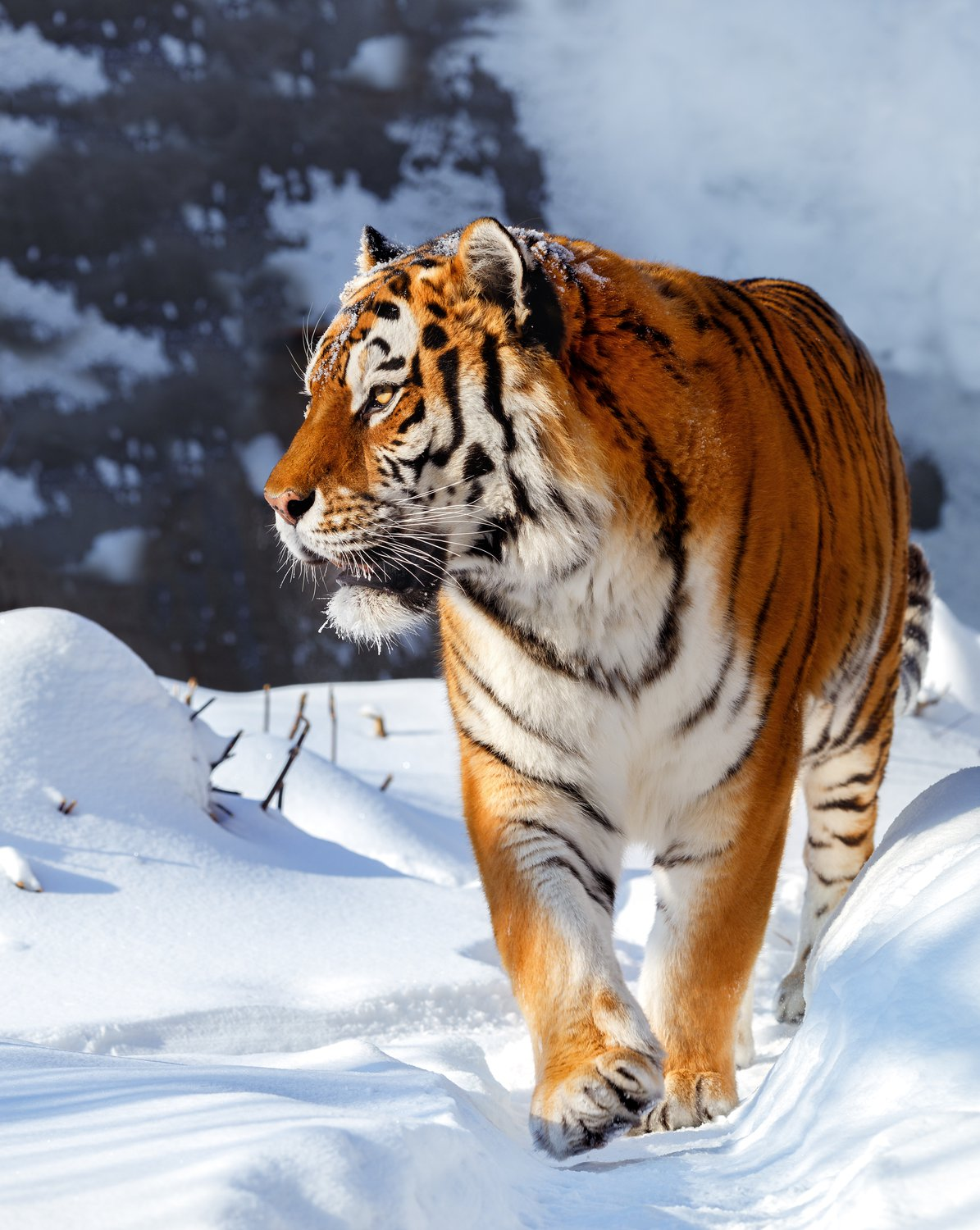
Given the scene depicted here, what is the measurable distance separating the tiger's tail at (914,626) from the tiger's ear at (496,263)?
1.41 meters

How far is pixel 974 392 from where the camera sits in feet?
24.0

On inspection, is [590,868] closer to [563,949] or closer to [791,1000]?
[563,949]

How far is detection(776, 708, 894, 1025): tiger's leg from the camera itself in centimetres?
197

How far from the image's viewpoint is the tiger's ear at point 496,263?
49.8 inches

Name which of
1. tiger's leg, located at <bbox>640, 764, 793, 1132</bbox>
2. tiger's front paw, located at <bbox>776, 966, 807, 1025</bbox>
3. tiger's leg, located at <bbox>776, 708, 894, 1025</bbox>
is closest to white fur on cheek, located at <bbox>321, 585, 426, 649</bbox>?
tiger's leg, located at <bbox>640, 764, 793, 1132</bbox>

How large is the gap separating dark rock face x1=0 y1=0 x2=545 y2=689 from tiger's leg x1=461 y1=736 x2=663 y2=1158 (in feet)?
17.9

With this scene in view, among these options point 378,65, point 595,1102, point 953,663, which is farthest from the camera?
point 378,65

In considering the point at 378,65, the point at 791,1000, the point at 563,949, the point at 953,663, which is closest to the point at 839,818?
the point at 791,1000

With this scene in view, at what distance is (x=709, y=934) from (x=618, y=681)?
0.96 ft

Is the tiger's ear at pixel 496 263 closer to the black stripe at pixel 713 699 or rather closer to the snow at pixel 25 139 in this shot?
the black stripe at pixel 713 699

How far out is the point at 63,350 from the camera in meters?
6.73

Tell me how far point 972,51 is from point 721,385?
7366 mm

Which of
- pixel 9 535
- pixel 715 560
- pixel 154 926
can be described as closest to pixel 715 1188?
pixel 715 560

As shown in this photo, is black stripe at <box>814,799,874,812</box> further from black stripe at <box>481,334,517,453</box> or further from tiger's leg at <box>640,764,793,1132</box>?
black stripe at <box>481,334,517,453</box>
